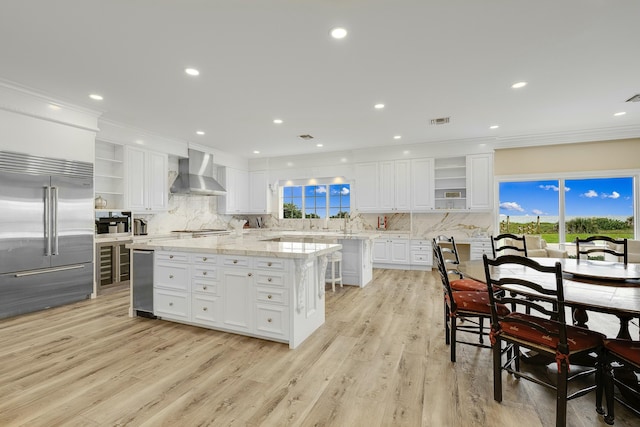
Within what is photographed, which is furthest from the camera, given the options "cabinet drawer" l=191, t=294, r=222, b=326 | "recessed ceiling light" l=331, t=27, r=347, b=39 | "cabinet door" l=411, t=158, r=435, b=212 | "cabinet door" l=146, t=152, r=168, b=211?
"cabinet door" l=411, t=158, r=435, b=212

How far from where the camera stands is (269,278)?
2.93 metres

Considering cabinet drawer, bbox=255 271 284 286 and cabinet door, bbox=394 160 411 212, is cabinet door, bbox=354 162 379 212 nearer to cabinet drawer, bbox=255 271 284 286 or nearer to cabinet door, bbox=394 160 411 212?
cabinet door, bbox=394 160 411 212

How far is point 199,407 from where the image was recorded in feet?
6.55

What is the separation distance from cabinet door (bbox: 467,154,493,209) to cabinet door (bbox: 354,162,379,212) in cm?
197

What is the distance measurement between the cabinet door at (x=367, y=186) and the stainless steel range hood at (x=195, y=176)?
130 inches

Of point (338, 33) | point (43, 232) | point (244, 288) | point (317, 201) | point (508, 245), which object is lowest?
point (244, 288)

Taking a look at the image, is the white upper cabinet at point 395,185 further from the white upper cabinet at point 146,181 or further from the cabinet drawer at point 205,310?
the cabinet drawer at point 205,310

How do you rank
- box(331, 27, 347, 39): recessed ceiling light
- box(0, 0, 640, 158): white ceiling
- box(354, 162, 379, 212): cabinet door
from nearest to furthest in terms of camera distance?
box(0, 0, 640, 158): white ceiling
box(331, 27, 347, 39): recessed ceiling light
box(354, 162, 379, 212): cabinet door

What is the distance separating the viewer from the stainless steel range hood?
21.6 feet

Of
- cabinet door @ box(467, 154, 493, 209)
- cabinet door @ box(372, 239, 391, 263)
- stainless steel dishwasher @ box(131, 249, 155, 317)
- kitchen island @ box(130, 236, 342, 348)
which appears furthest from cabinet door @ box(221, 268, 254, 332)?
cabinet door @ box(467, 154, 493, 209)

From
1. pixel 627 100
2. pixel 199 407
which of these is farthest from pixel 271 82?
pixel 627 100

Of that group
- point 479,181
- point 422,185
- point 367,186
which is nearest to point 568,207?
point 479,181

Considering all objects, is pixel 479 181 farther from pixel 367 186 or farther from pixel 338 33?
pixel 338 33

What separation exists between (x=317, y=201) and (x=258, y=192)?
5.55 ft
